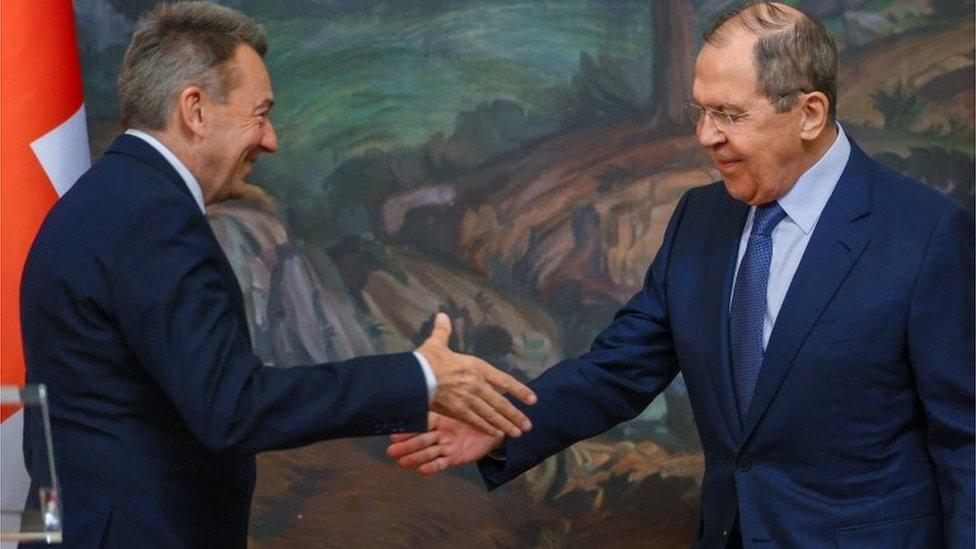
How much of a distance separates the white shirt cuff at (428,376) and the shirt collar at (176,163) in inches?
20.9

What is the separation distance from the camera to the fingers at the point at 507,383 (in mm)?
3078

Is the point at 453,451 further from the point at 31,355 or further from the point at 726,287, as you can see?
the point at 31,355

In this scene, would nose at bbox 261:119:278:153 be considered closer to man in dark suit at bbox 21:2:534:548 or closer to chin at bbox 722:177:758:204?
man in dark suit at bbox 21:2:534:548

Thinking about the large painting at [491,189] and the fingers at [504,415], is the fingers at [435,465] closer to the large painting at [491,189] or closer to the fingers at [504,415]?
the fingers at [504,415]

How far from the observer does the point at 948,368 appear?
292cm

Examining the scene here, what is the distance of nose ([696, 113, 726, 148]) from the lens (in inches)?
125

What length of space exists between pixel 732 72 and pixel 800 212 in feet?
1.12

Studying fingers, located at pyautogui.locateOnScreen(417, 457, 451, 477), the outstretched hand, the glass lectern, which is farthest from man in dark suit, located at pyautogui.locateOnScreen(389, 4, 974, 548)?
the glass lectern

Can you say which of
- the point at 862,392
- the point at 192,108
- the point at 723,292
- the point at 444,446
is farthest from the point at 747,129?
the point at 192,108

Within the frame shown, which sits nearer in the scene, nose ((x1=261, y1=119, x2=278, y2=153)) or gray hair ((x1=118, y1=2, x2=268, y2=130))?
gray hair ((x1=118, y1=2, x2=268, y2=130))

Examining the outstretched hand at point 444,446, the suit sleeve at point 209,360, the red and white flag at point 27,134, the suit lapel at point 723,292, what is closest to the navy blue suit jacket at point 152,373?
the suit sleeve at point 209,360

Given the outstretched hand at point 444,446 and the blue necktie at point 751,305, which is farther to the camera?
the outstretched hand at point 444,446

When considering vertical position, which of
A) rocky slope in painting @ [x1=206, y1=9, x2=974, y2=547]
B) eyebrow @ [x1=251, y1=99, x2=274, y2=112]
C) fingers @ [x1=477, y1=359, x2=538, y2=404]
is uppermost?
eyebrow @ [x1=251, y1=99, x2=274, y2=112]

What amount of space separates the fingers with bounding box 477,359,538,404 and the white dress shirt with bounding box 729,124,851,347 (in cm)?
50
